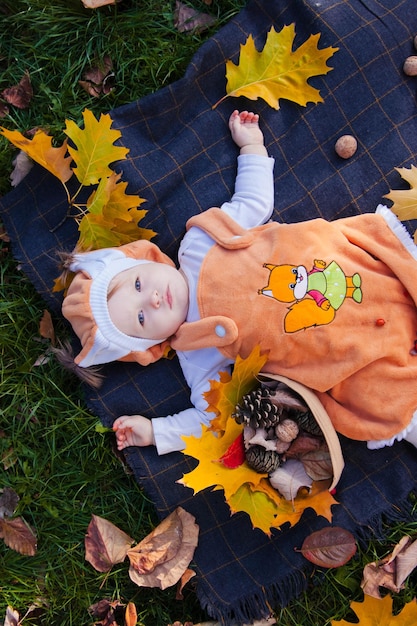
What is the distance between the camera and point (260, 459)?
215 cm

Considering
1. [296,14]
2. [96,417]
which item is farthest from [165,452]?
[296,14]

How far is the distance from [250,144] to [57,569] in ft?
5.74

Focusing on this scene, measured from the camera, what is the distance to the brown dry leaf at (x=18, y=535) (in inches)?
94.2

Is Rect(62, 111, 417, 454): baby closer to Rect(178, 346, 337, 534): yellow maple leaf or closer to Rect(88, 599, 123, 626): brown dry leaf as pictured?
Rect(178, 346, 337, 534): yellow maple leaf

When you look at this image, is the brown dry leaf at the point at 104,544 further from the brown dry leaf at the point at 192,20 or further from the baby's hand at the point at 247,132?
the brown dry leaf at the point at 192,20

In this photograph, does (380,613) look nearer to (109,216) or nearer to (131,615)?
(131,615)

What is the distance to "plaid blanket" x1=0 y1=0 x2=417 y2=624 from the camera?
7.67ft

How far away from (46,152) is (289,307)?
1034 mm

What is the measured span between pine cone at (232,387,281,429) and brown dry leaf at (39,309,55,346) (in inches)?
31.1

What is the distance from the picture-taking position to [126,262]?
2.24 m

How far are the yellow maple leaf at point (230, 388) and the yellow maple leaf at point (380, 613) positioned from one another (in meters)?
0.79

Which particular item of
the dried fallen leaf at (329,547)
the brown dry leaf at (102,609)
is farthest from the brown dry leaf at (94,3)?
the brown dry leaf at (102,609)

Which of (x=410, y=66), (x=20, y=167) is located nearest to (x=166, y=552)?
(x=20, y=167)

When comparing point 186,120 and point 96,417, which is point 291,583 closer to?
point 96,417
